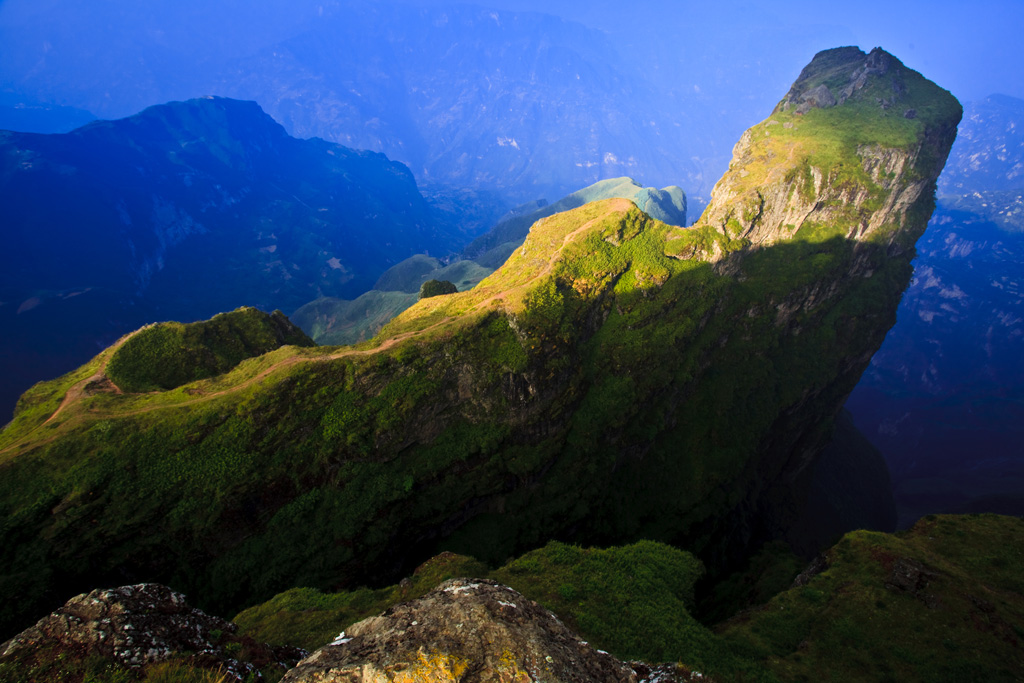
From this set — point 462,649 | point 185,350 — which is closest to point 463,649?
point 462,649

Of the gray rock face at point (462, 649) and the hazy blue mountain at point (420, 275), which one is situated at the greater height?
the hazy blue mountain at point (420, 275)

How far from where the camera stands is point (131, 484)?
779 inches

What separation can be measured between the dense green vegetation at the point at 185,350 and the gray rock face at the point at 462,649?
86.1ft

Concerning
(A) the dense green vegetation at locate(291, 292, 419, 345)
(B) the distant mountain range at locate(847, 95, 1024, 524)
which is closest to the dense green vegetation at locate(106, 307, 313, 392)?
(A) the dense green vegetation at locate(291, 292, 419, 345)

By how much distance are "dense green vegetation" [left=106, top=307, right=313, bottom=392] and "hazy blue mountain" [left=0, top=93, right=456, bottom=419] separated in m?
87.2

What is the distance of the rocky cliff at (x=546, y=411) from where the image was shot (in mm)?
20375

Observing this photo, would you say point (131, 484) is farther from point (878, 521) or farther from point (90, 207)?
point (90, 207)

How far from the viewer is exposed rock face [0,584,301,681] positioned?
8227mm

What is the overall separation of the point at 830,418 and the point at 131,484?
61289 millimetres

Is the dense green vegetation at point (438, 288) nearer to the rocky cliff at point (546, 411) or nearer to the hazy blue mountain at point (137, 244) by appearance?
the rocky cliff at point (546, 411)

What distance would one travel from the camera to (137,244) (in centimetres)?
14050

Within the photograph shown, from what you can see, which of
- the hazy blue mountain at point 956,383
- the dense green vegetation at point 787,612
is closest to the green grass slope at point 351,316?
the dense green vegetation at point 787,612

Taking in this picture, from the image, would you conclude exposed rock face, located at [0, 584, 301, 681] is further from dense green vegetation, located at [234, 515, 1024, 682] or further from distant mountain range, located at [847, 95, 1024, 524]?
distant mountain range, located at [847, 95, 1024, 524]

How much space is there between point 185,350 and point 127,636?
940 inches
